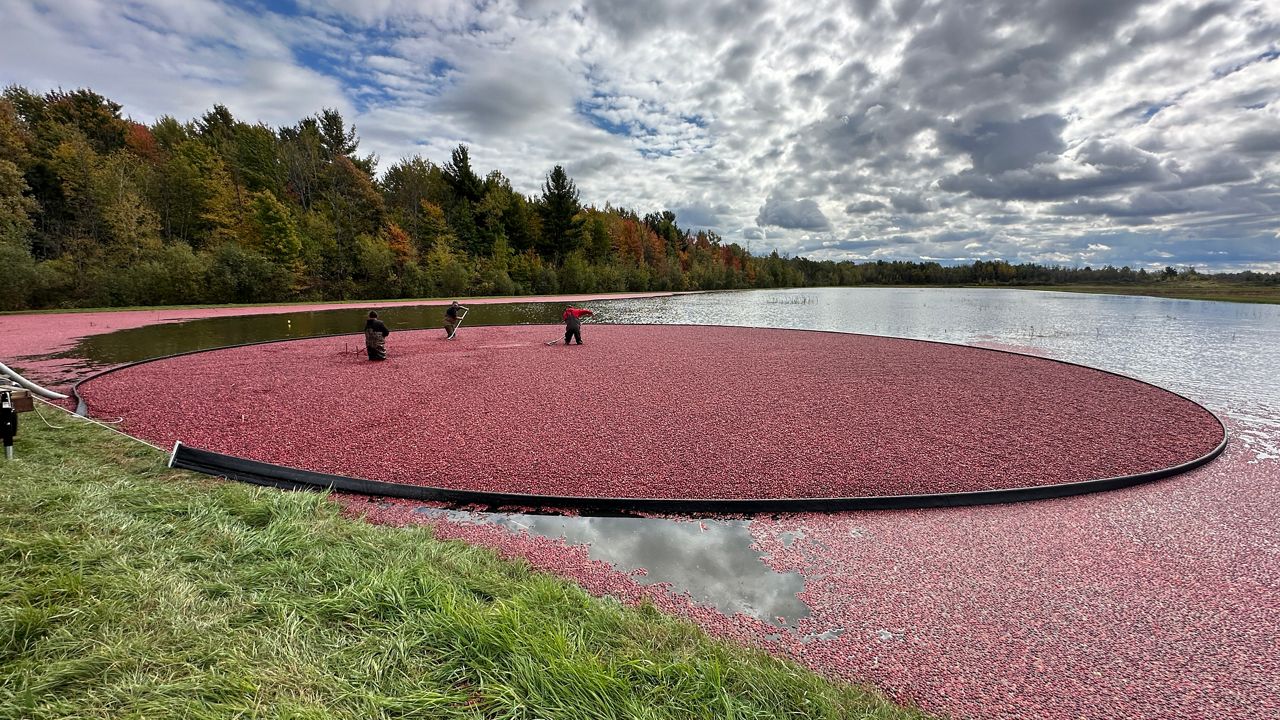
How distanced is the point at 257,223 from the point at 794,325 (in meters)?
41.7


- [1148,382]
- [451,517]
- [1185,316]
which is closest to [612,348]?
[451,517]

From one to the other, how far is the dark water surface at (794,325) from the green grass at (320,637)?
0.82m

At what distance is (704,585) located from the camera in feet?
11.8

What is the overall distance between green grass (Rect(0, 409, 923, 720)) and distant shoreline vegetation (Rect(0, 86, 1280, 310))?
34781 mm

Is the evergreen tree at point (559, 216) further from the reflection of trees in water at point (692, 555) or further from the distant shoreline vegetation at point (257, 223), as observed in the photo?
the reflection of trees in water at point (692, 555)

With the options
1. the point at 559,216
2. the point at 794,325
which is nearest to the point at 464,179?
the point at 559,216

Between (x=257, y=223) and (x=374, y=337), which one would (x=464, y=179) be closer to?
(x=257, y=223)

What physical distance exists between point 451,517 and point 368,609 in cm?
192

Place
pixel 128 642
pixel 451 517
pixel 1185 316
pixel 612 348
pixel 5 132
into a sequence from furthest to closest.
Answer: pixel 5 132 < pixel 1185 316 < pixel 612 348 < pixel 451 517 < pixel 128 642

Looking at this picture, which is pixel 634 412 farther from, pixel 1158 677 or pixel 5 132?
pixel 5 132

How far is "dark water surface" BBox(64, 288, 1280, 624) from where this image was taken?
3760 millimetres

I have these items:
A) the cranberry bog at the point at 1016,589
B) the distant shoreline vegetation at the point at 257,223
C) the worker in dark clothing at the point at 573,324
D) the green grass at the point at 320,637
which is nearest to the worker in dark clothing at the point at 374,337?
the worker in dark clothing at the point at 573,324

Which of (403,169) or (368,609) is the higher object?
(403,169)

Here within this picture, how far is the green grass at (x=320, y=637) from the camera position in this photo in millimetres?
2004
